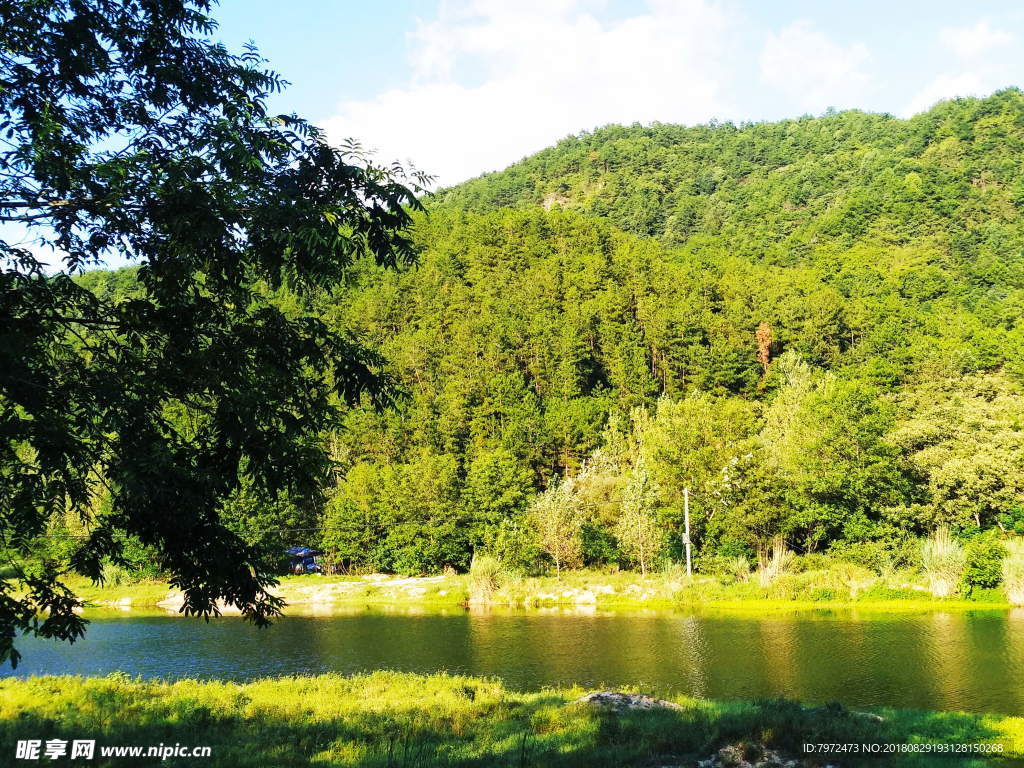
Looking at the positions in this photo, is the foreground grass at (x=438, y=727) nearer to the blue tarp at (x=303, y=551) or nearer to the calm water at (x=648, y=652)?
the calm water at (x=648, y=652)

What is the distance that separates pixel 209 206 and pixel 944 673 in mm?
30989

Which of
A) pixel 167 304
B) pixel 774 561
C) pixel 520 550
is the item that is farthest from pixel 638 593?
pixel 167 304

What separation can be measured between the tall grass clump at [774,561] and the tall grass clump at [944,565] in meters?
8.92

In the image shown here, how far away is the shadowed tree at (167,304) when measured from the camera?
24.0 feet

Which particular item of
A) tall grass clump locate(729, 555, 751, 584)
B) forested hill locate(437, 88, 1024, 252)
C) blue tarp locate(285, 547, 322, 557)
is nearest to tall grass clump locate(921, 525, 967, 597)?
tall grass clump locate(729, 555, 751, 584)

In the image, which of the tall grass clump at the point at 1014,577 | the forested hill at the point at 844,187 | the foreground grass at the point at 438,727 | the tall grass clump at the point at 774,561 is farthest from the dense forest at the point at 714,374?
the tall grass clump at the point at 1014,577

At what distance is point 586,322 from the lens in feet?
326

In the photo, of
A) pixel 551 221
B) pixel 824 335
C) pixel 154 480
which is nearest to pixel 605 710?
pixel 154 480

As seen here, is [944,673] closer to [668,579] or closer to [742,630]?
[742,630]

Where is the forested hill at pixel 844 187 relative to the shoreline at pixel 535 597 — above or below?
above

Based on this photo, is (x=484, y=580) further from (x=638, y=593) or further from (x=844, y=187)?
(x=844, y=187)

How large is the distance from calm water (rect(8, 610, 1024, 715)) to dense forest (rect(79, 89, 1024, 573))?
7592 mm

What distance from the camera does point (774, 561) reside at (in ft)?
176

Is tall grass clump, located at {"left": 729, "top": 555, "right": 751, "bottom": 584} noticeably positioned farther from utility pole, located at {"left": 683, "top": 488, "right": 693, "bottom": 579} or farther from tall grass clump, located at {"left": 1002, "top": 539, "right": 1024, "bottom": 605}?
tall grass clump, located at {"left": 1002, "top": 539, "right": 1024, "bottom": 605}
